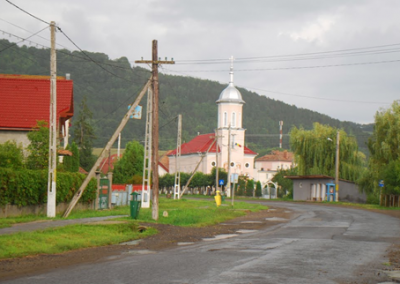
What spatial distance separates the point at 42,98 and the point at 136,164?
3187 cm

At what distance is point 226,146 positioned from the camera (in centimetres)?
12181

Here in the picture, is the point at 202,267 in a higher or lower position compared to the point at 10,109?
lower

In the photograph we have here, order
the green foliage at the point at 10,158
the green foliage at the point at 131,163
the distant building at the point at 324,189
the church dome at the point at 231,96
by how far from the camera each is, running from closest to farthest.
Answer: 1. the green foliage at the point at 10,158
2. the green foliage at the point at 131,163
3. the distant building at the point at 324,189
4. the church dome at the point at 231,96

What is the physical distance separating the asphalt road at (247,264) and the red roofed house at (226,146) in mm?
92310

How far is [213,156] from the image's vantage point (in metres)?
123

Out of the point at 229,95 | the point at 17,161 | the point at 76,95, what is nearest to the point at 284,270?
the point at 17,161

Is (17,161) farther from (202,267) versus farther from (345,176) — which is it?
(345,176)

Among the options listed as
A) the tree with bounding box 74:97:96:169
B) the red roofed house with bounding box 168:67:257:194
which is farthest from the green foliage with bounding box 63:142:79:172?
the red roofed house with bounding box 168:67:257:194

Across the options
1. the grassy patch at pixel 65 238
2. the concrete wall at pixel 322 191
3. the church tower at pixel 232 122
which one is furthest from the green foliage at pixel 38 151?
the church tower at pixel 232 122

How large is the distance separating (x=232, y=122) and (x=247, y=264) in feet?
348

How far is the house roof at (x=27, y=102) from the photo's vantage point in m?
39.1

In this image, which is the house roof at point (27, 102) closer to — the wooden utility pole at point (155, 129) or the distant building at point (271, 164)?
the wooden utility pole at point (155, 129)

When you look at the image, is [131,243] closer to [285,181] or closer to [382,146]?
[382,146]

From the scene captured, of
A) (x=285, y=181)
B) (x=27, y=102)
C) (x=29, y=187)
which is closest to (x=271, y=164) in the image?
(x=285, y=181)
